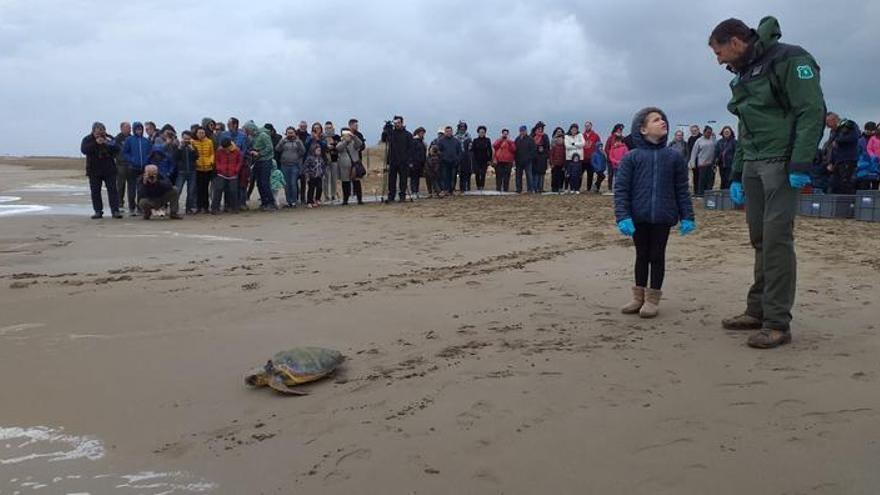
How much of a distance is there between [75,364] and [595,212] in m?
9.80

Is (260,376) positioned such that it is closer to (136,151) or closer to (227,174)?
(227,174)

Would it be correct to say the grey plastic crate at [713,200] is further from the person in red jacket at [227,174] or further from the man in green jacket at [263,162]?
the person in red jacket at [227,174]

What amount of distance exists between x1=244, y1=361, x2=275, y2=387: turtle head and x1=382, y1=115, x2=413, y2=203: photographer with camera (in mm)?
11924

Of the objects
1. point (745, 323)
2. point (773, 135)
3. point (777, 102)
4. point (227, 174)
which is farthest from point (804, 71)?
point (227, 174)

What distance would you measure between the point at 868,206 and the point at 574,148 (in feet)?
25.1

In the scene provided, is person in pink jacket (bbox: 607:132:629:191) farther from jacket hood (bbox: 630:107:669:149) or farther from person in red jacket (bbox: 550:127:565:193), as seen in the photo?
jacket hood (bbox: 630:107:669:149)

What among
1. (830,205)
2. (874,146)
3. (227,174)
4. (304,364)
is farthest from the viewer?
(227,174)

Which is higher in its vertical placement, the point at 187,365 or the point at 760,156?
the point at 760,156

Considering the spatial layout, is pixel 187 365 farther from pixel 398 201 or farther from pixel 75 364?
pixel 398 201

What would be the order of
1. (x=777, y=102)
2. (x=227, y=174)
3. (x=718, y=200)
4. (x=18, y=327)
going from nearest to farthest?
1. (x=777, y=102)
2. (x=18, y=327)
3. (x=227, y=174)
4. (x=718, y=200)

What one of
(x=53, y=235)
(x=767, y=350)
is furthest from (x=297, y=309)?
(x=53, y=235)

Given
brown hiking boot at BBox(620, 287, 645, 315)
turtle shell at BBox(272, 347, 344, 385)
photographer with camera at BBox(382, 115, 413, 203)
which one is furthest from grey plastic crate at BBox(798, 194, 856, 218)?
turtle shell at BBox(272, 347, 344, 385)

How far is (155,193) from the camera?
1195 cm

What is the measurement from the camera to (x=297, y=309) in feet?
16.8
